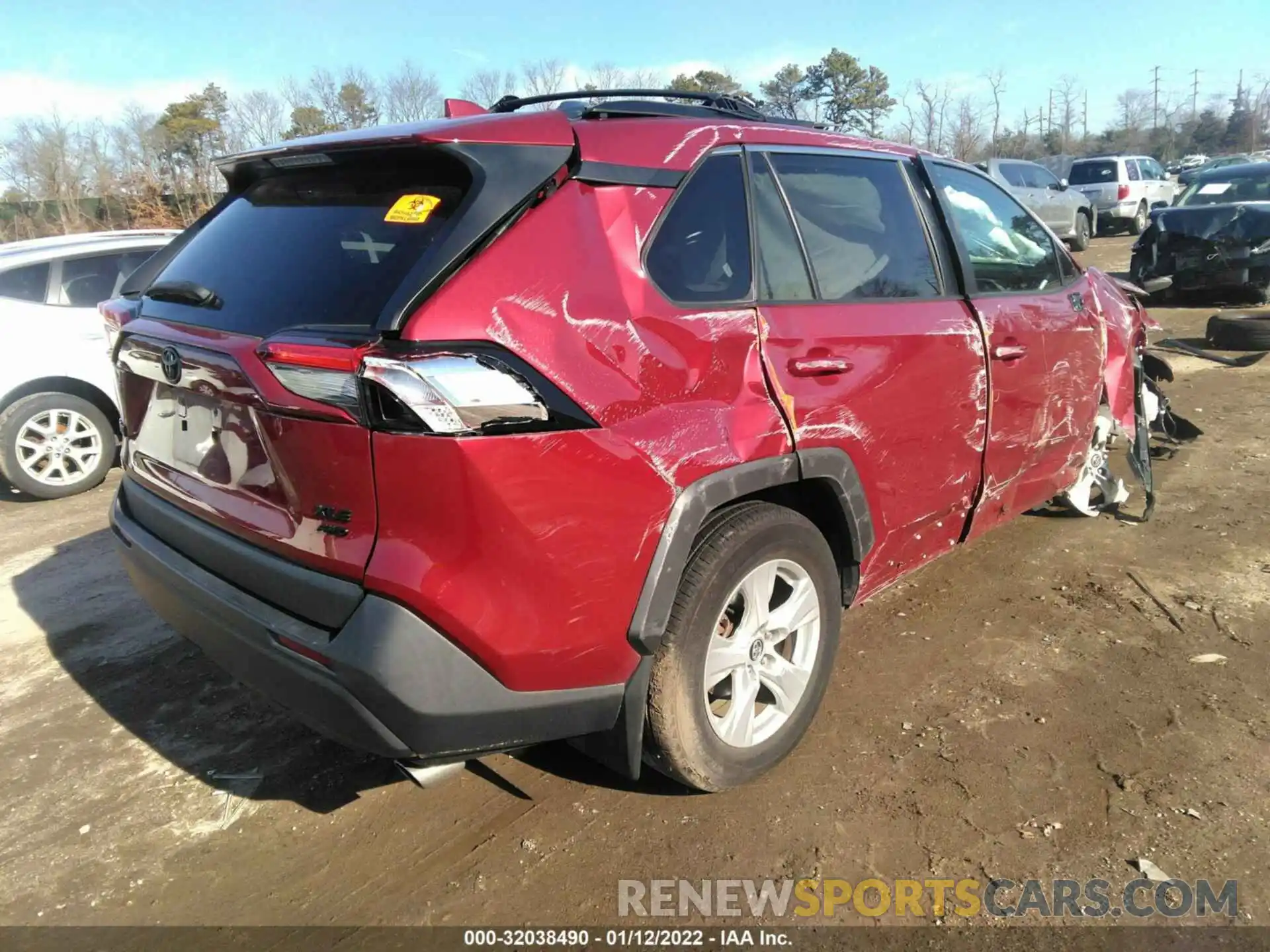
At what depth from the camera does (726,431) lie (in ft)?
7.70

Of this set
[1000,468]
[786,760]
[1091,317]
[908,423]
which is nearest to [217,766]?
[786,760]

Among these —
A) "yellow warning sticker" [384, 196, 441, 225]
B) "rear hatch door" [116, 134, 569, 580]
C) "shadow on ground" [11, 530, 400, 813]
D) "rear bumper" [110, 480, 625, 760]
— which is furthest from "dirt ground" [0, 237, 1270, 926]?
"yellow warning sticker" [384, 196, 441, 225]

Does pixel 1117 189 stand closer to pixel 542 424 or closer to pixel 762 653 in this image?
pixel 762 653

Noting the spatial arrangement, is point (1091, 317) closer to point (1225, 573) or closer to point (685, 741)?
point (1225, 573)

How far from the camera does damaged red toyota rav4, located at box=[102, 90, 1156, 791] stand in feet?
6.30

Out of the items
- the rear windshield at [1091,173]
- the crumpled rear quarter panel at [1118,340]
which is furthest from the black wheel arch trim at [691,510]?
the rear windshield at [1091,173]

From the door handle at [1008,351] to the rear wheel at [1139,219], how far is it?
20980 mm

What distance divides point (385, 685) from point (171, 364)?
1119 millimetres

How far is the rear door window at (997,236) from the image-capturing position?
11.4 ft

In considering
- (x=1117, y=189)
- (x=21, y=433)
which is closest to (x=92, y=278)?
(x=21, y=433)

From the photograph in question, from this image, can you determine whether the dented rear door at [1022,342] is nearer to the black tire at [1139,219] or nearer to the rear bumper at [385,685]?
the rear bumper at [385,685]

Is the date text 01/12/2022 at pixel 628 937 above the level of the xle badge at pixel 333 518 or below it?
below

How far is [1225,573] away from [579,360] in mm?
3533

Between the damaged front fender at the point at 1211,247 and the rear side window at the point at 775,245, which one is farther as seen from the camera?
the damaged front fender at the point at 1211,247
